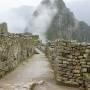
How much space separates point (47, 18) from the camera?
133500 mm

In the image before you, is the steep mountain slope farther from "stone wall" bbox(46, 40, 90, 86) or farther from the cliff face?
"stone wall" bbox(46, 40, 90, 86)

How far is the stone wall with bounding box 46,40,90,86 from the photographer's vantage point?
14.2m

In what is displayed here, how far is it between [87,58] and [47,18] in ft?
393

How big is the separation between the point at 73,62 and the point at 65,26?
4141 inches

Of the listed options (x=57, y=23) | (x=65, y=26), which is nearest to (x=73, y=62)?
(x=57, y=23)

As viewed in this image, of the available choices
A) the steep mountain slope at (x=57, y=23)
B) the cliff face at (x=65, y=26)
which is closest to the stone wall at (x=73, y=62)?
the steep mountain slope at (x=57, y=23)

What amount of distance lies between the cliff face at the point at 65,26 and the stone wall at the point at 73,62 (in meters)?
96.9

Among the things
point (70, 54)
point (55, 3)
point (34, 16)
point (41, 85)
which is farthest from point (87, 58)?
point (34, 16)

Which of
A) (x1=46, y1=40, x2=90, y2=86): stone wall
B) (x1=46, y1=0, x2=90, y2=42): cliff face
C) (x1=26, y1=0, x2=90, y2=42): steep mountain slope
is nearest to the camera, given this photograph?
(x1=46, y1=40, x2=90, y2=86): stone wall

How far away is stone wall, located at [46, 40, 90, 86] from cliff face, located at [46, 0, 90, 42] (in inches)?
3814

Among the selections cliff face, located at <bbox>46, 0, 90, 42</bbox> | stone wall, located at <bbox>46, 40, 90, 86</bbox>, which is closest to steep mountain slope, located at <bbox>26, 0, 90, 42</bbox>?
cliff face, located at <bbox>46, 0, 90, 42</bbox>

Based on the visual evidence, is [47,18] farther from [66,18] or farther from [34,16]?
[66,18]

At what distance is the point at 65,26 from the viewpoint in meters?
119

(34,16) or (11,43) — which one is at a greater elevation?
(34,16)
